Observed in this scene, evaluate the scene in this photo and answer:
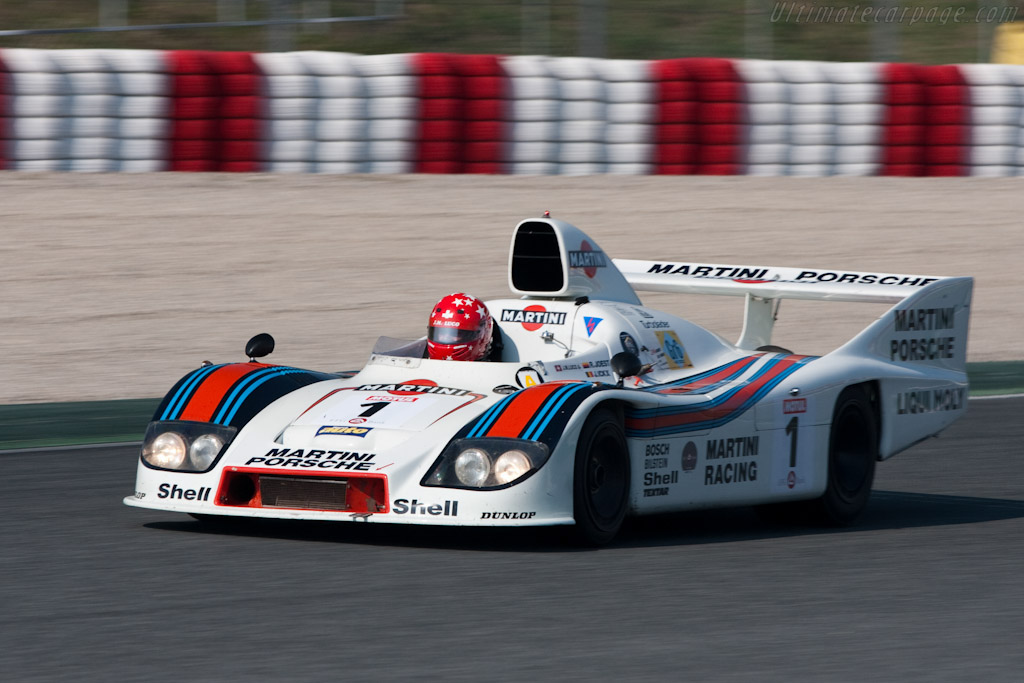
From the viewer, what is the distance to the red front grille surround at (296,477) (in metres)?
6.50

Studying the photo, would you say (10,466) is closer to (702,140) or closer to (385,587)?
(385,587)

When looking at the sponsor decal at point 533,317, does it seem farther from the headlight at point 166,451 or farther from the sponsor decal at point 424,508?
the headlight at point 166,451

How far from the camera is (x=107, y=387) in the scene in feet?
40.4

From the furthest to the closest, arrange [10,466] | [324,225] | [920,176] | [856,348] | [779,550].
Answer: [920,176] < [324,225] < [10,466] < [856,348] < [779,550]

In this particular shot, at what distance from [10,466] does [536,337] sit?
300 centimetres

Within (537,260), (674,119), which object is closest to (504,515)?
(537,260)

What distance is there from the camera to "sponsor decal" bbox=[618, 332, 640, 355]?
775 centimetres

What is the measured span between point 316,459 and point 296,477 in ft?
0.35

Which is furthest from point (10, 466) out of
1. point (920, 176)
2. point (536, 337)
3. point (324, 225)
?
point (920, 176)

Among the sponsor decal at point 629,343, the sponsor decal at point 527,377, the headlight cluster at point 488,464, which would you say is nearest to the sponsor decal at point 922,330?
the sponsor decal at point 629,343

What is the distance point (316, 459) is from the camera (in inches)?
260

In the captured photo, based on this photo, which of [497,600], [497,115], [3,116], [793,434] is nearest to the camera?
[497,600]

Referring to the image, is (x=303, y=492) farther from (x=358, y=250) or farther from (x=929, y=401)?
(x=358, y=250)

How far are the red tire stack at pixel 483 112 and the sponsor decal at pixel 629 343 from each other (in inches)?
348
